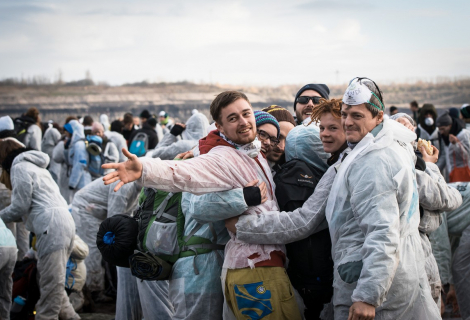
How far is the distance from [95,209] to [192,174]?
399 cm

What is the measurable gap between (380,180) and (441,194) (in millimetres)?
1174

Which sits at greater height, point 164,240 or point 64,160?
point 164,240

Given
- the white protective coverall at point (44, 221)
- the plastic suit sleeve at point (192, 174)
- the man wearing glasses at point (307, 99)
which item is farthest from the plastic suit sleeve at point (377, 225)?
the white protective coverall at point (44, 221)

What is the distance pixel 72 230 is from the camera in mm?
5559

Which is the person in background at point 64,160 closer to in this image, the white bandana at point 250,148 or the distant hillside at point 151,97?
the white bandana at point 250,148

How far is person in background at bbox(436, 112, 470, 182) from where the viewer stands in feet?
25.3

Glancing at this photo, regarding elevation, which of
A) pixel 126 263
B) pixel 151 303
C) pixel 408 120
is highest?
A: pixel 408 120

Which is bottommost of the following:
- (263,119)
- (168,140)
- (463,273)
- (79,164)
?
(463,273)

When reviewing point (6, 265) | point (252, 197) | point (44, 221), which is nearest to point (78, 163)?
point (44, 221)

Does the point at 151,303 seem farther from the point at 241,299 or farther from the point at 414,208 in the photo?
the point at 414,208

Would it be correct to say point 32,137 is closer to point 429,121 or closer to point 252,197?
point 429,121

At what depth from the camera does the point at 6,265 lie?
497 cm

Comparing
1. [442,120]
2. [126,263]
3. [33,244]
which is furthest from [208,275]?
[442,120]

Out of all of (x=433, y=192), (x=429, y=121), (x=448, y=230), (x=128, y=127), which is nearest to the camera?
(x=433, y=192)
